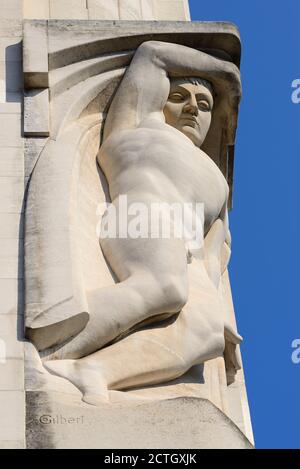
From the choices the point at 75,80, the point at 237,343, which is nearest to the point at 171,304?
the point at 237,343

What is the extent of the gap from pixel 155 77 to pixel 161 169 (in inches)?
39.9

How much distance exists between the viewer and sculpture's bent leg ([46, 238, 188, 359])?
11.0 metres

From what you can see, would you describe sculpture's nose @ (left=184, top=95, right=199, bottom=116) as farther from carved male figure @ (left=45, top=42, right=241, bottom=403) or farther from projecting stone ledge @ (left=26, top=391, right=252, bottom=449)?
projecting stone ledge @ (left=26, top=391, right=252, bottom=449)

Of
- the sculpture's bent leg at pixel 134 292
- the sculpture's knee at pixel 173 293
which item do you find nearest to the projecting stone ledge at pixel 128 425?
the sculpture's bent leg at pixel 134 292

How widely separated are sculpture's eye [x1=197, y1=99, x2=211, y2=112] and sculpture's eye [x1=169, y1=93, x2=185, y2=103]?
124 millimetres

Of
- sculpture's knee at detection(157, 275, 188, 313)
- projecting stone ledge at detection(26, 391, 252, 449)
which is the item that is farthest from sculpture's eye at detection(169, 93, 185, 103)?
projecting stone ledge at detection(26, 391, 252, 449)

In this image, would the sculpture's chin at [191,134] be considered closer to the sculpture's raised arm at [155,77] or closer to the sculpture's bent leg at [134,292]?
the sculpture's raised arm at [155,77]

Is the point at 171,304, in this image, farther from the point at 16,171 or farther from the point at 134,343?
the point at 16,171

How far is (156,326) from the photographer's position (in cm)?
1130

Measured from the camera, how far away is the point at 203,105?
13.0 meters

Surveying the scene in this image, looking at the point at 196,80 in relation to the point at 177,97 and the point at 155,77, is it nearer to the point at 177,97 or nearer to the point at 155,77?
the point at 177,97

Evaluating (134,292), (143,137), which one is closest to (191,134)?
(143,137)

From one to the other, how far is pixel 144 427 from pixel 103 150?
8.95 ft

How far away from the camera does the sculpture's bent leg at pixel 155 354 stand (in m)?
10.8
